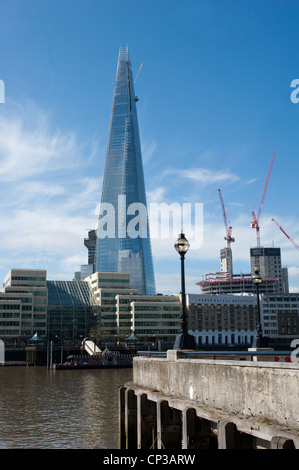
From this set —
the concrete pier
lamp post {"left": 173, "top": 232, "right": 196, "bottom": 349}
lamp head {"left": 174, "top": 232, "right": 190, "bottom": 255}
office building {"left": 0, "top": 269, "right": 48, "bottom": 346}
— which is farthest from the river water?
office building {"left": 0, "top": 269, "right": 48, "bottom": 346}

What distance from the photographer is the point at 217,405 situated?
62.4ft

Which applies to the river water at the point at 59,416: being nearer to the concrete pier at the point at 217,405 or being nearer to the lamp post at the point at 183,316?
the concrete pier at the point at 217,405

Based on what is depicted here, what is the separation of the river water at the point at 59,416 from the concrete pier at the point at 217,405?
10.6m

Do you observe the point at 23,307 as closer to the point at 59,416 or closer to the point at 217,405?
the point at 59,416

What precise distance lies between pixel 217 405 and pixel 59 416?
33717mm

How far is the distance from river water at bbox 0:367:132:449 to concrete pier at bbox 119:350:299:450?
10.6 meters

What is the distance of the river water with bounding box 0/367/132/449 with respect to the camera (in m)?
36.7

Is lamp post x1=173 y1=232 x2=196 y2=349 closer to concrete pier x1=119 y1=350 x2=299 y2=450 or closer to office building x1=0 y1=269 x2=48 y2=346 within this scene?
concrete pier x1=119 y1=350 x2=299 y2=450

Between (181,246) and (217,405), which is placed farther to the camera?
(181,246)

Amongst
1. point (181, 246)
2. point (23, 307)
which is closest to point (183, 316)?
point (181, 246)

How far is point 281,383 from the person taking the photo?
50.3 feet

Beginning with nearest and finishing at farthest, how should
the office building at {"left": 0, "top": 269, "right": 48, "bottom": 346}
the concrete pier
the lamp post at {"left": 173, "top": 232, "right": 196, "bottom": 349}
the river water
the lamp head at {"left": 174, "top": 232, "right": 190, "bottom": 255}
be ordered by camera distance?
the concrete pier, the lamp post at {"left": 173, "top": 232, "right": 196, "bottom": 349}, the lamp head at {"left": 174, "top": 232, "right": 190, "bottom": 255}, the river water, the office building at {"left": 0, "top": 269, "right": 48, "bottom": 346}
